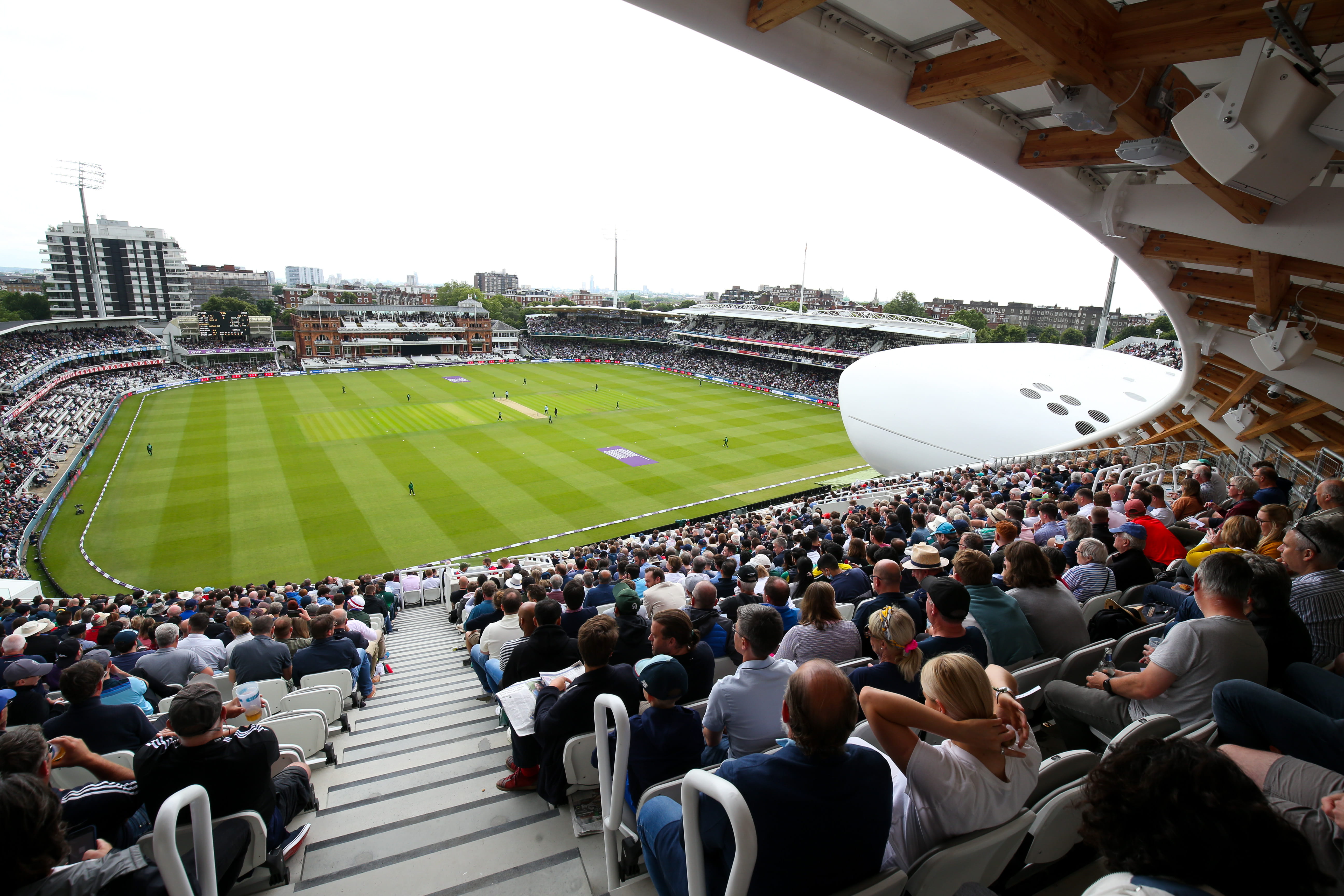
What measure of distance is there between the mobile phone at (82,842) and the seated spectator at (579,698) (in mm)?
2022

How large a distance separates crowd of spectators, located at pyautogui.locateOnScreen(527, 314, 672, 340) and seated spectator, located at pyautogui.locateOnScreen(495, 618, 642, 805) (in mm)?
82270

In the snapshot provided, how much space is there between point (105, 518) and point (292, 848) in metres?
28.6

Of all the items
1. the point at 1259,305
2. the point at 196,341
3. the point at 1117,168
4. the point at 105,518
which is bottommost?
the point at 105,518

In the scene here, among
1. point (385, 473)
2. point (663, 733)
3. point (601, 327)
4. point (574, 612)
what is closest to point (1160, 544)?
point (574, 612)

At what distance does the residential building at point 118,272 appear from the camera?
8975 cm

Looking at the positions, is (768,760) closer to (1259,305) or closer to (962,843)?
(962,843)

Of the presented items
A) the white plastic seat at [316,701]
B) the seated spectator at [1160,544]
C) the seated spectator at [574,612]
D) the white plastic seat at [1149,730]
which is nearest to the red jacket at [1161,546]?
the seated spectator at [1160,544]

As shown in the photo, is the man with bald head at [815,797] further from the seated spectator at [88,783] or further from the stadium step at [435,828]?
the seated spectator at [88,783]

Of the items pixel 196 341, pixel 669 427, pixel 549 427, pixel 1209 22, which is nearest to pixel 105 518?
pixel 549 427

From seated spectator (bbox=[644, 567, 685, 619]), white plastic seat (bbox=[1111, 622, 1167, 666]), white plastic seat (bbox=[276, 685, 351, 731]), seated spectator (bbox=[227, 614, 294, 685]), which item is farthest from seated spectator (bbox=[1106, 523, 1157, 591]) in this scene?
seated spectator (bbox=[227, 614, 294, 685])

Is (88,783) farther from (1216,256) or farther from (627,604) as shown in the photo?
(1216,256)

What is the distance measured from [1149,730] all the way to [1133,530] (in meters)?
3.86

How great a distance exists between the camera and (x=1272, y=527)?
5.10 m

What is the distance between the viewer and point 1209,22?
331 cm
